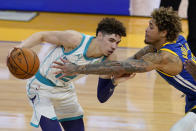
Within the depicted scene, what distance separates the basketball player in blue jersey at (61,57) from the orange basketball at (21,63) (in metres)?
0.14

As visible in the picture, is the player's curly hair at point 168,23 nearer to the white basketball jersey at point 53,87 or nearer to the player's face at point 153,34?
the player's face at point 153,34

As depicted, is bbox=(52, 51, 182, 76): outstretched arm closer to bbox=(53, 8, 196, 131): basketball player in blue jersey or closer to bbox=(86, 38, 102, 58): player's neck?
bbox=(53, 8, 196, 131): basketball player in blue jersey

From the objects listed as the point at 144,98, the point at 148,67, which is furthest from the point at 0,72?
the point at 148,67

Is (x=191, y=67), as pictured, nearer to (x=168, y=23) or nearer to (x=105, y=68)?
(x=168, y=23)

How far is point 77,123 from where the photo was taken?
3.83 metres

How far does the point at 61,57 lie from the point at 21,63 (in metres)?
0.41

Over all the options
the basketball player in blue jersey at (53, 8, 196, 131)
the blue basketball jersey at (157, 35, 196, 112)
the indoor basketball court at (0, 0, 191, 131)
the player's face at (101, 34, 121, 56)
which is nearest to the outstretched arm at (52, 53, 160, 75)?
the basketball player in blue jersey at (53, 8, 196, 131)

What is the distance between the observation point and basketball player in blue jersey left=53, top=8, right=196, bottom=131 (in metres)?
3.24

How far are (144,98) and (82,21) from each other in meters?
3.58

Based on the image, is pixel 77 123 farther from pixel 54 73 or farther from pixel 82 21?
pixel 82 21

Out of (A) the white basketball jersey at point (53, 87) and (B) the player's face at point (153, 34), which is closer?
(B) the player's face at point (153, 34)

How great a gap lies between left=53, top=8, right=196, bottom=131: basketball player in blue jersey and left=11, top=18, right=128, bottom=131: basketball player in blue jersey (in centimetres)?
19

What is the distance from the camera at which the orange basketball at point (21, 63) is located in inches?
130

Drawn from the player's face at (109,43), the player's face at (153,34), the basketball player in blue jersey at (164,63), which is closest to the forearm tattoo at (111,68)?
the basketball player in blue jersey at (164,63)
